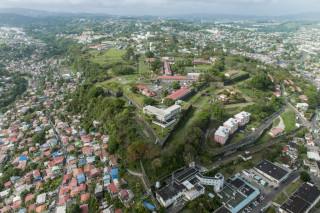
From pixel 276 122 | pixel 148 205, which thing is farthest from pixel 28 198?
pixel 276 122

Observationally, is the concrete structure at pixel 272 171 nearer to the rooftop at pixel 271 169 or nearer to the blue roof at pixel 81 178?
the rooftop at pixel 271 169

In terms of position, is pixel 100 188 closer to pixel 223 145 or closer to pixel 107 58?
pixel 223 145

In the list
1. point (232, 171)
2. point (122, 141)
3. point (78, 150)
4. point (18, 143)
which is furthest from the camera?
point (18, 143)

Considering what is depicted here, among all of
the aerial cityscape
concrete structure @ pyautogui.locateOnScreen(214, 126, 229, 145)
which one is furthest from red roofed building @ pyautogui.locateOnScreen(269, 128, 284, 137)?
concrete structure @ pyautogui.locateOnScreen(214, 126, 229, 145)

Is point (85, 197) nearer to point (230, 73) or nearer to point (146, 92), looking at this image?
point (146, 92)

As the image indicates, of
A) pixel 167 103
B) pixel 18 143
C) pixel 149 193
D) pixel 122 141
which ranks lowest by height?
pixel 18 143

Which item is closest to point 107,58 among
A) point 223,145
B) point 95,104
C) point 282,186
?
point 95,104
